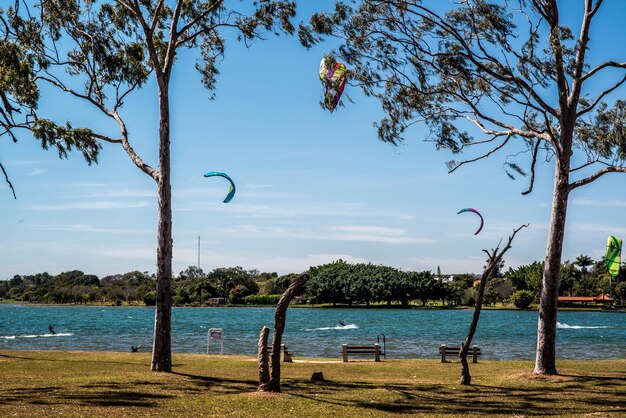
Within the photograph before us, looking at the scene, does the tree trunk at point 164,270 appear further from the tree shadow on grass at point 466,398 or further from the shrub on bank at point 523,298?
the shrub on bank at point 523,298

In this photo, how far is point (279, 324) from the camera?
53.1 ft

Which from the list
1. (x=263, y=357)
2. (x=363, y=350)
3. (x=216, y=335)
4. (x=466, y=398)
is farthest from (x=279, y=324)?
(x=216, y=335)

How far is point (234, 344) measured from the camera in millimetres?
51031

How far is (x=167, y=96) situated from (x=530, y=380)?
1414 centimetres

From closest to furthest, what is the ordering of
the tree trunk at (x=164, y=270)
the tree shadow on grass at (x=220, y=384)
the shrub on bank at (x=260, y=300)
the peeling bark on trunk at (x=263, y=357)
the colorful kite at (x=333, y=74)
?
the peeling bark on trunk at (x=263, y=357) → the tree shadow on grass at (x=220, y=384) → the tree trunk at (x=164, y=270) → the colorful kite at (x=333, y=74) → the shrub on bank at (x=260, y=300)

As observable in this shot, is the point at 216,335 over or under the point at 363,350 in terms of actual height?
over

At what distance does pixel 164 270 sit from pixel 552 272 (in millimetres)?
11715

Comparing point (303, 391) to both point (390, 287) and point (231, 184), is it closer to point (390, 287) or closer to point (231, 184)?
point (231, 184)

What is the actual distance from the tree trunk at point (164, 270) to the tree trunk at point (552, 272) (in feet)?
37.0

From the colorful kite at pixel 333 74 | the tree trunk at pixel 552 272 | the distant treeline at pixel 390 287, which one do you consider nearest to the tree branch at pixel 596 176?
the tree trunk at pixel 552 272

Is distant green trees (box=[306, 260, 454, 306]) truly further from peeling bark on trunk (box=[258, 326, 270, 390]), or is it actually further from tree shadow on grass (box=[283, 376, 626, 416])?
peeling bark on trunk (box=[258, 326, 270, 390])

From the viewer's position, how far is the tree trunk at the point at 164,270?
858 inches

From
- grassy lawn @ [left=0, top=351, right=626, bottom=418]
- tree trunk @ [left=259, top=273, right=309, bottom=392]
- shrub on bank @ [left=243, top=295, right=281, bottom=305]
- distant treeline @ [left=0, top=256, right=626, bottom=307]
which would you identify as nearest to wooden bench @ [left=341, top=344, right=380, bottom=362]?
grassy lawn @ [left=0, top=351, right=626, bottom=418]

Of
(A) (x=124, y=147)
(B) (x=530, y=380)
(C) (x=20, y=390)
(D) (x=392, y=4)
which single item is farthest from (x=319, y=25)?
(C) (x=20, y=390)
